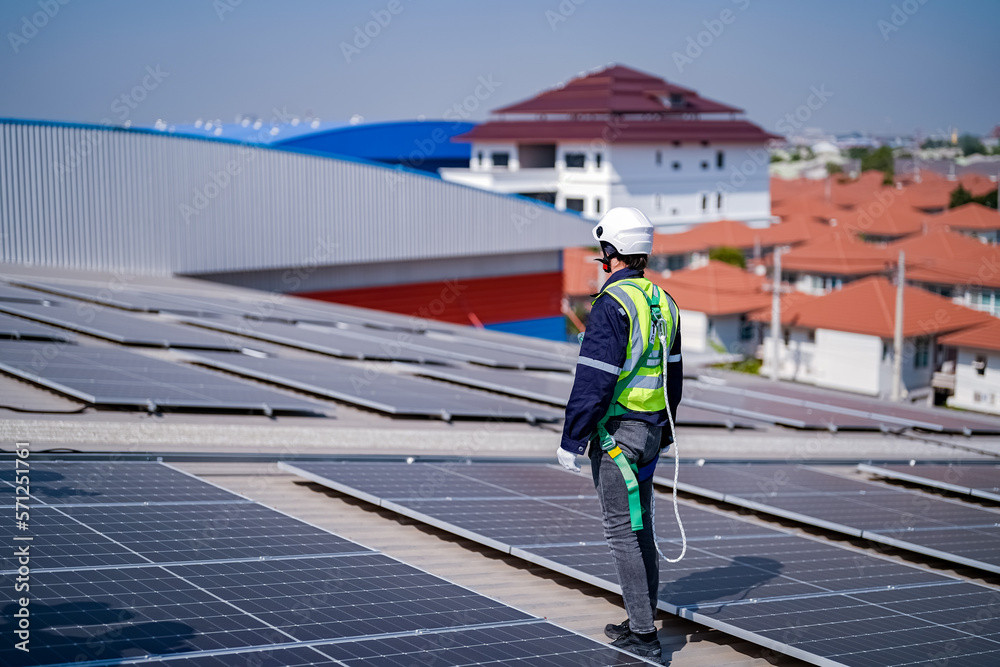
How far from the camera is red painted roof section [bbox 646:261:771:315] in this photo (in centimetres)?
4803

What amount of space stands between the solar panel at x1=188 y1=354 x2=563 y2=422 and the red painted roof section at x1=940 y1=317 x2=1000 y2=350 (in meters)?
33.7

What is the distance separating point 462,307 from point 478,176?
37094mm

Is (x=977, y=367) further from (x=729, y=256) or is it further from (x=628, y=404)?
(x=628, y=404)

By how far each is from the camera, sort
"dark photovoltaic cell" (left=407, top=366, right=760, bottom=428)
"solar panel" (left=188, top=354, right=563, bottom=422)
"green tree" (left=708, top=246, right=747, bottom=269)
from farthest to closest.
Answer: "green tree" (left=708, top=246, right=747, bottom=269) < "dark photovoltaic cell" (left=407, top=366, right=760, bottom=428) < "solar panel" (left=188, top=354, right=563, bottom=422)

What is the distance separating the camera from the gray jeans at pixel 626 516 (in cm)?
475

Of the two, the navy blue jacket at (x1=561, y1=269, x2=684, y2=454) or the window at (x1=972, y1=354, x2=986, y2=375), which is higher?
the navy blue jacket at (x1=561, y1=269, x2=684, y2=454)

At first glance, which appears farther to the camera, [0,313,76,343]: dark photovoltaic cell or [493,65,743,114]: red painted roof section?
[493,65,743,114]: red painted roof section

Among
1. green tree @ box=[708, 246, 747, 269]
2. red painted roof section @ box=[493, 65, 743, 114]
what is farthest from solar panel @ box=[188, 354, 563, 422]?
red painted roof section @ box=[493, 65, 743, 114]

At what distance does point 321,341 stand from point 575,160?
5800cm

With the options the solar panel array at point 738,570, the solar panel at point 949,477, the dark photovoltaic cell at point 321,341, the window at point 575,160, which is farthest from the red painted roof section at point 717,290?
the solar panel array at point 738,570

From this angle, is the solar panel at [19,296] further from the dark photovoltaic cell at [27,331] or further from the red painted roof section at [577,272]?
the red painted roof section at [577,272]

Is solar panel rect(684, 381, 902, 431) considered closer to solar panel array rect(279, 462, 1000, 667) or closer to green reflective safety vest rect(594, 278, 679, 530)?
solar panel array rect(279, 462, 1000, 667)

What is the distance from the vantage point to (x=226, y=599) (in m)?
4.48

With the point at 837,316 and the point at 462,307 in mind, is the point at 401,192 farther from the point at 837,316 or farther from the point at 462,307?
the point at 837,316
